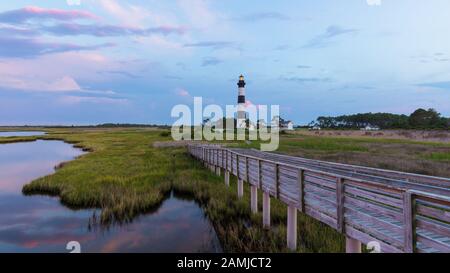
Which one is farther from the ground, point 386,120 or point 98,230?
point 386,120

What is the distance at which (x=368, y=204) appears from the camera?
555cm

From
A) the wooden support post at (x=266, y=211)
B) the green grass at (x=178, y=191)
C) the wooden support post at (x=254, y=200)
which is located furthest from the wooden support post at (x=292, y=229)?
the wooden support post at (x=254, y=200)

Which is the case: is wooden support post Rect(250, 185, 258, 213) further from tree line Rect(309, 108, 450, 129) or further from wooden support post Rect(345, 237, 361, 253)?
tree line Rect(309, 108, 450, 129)

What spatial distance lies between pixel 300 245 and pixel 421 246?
418cm

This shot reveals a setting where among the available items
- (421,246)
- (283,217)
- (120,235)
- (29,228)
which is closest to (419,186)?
(421,246)

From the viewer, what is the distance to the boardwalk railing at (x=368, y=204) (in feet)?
14.6

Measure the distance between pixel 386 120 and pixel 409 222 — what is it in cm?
13754

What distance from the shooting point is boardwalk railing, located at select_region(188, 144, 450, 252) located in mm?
4457

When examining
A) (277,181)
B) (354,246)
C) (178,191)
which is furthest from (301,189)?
(178,191)

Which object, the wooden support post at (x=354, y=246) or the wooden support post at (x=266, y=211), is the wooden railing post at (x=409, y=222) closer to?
the wooden support post at (x=354, y=246)

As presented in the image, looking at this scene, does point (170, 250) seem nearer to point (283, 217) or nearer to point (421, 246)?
point (283, 217)

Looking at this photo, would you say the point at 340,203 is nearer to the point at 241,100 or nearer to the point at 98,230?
the point at 98,230

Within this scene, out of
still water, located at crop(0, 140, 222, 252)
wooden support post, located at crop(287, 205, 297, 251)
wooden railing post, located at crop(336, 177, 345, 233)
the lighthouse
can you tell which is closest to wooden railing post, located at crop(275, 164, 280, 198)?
wooden support post, located at crop(287, 205, 297, 251)

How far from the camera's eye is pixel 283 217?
1113cm
